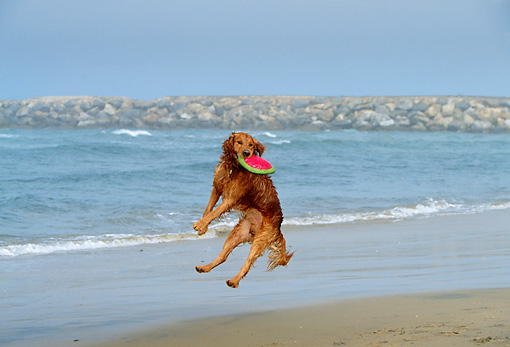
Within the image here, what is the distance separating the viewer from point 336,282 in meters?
8.13

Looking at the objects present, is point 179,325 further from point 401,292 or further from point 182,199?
point 182,199

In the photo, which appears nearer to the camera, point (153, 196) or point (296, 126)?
point (153, 196)

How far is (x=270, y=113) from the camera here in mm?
69375

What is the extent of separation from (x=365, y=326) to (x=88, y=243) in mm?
7076

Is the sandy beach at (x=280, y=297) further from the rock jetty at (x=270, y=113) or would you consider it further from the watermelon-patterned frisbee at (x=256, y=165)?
the rock jetty at (x=270, y=113)

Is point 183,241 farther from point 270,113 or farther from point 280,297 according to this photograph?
point 270,113

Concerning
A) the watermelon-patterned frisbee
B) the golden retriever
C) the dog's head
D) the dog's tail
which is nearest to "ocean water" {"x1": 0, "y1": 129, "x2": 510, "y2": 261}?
the dog's tail

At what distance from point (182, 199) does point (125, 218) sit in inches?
124

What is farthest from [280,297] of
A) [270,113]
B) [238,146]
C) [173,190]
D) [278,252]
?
[270,113]

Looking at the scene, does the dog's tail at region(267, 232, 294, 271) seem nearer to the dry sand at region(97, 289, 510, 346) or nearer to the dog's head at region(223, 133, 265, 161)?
the dog's head at region(223, 133, 265, 161)

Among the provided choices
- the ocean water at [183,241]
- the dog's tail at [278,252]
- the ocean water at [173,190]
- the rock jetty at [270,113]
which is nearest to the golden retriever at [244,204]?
the dog's tail at [278,252]

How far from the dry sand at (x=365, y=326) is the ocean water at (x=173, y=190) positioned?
5749mm

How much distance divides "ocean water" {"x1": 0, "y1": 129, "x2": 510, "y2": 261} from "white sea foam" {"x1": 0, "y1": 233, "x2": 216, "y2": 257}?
2cm

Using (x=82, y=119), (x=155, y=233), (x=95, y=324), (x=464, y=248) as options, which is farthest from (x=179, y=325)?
(x=82, y=119)
